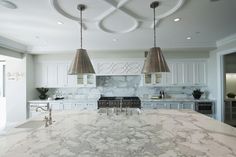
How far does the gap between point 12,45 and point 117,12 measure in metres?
3.40

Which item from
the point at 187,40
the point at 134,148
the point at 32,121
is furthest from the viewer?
the point at 187,40

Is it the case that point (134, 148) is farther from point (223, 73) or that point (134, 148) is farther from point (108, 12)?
point (223, 73)

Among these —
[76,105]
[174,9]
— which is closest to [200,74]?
[174,9]

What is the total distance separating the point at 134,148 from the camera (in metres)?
1.36

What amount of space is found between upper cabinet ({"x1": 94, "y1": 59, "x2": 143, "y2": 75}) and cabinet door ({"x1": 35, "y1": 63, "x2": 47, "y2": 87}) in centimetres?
186

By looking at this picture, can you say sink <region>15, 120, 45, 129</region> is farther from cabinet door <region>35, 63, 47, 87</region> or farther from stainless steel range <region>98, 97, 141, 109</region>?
cabinet door <region>35, 63, 47, 87</region>

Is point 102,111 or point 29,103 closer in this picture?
point 102,111

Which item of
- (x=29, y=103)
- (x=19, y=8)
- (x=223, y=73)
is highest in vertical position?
(x=19, y=8)

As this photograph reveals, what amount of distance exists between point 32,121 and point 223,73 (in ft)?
16.3

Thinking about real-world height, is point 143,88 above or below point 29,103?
above

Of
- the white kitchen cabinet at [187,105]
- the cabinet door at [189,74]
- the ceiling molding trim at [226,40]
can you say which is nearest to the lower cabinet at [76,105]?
the white kitchen cabinet at [187,105]

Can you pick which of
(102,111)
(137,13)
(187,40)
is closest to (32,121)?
(102,111)

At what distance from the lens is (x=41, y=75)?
18.3 feet

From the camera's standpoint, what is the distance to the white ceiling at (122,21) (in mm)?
2332
